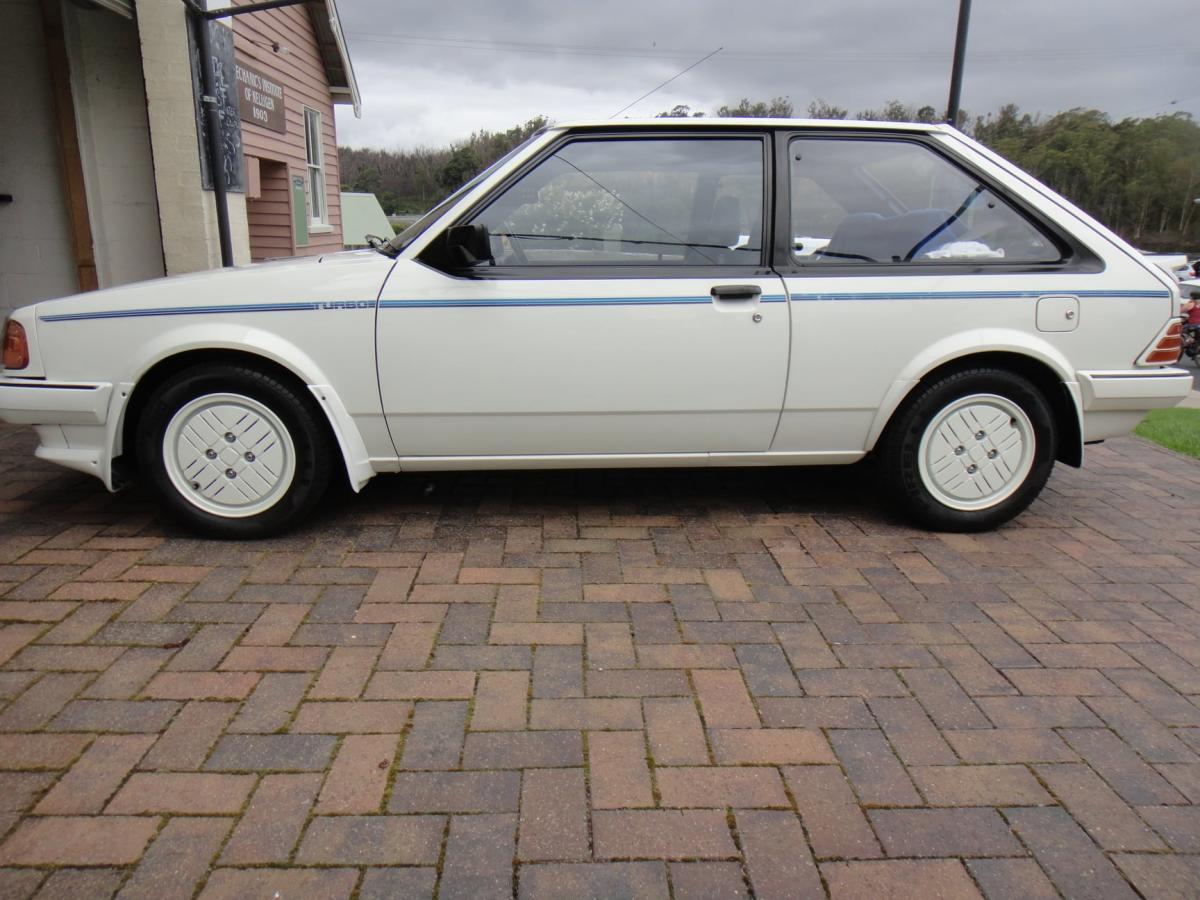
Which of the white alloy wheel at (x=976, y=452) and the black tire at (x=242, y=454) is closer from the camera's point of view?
the black tire at (x=242, y=454)

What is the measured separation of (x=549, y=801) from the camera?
216 cm

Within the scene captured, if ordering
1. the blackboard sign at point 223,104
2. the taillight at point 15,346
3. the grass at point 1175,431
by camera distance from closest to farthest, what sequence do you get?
the taillight at point 15,346 → the grass at point 1175,431 → the blackboard sign at point 223,104

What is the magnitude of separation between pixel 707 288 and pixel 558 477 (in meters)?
1.57

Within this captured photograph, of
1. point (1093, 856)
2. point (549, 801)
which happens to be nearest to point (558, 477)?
point (549, 801)

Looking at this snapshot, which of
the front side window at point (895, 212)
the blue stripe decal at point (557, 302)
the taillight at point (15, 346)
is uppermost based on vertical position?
the front side window at point (895, 212)

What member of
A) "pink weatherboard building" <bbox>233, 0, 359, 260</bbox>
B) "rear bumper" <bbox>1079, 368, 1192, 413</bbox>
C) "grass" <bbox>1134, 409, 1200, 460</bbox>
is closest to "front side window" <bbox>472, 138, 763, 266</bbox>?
"rear bumper" <bbox>1079, 368, 1192, 413</bbox>

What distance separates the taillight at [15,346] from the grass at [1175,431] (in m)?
6.15

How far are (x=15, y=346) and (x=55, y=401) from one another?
0.31 meters

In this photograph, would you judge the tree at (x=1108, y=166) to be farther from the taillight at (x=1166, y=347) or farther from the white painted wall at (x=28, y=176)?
the taillight at (x=1166, y=347)

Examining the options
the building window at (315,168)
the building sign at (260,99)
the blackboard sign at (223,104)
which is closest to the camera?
the blackboard sign at (223,104)

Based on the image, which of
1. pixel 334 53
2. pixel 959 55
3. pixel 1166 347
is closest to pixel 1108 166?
pixel 959 55

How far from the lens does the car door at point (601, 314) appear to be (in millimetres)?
3600

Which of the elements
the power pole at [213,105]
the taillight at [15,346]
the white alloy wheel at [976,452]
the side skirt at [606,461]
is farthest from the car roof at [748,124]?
the power pole at [213,105]

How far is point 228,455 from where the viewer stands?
3686 mm
